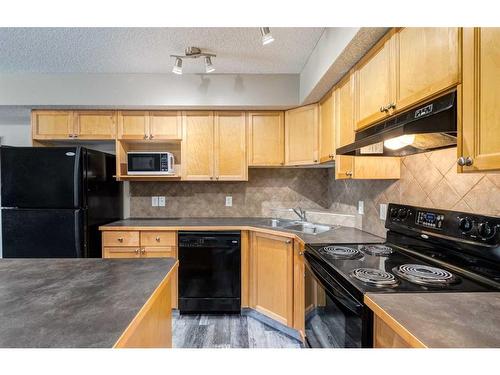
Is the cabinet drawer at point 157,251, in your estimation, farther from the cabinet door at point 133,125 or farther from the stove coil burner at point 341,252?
the stove coil burner at point 341,252

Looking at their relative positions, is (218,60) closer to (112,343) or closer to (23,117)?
(112,343)

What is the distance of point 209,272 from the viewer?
244 cm

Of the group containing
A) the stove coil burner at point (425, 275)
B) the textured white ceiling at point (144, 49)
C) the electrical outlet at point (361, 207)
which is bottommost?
the stove coil burner at point (425, 275)

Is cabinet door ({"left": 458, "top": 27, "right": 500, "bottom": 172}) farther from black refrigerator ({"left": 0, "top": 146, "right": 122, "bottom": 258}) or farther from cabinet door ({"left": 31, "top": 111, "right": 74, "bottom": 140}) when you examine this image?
cabinet door ({"left": 31, "top": 111, "right": 74, "bottom": 140})

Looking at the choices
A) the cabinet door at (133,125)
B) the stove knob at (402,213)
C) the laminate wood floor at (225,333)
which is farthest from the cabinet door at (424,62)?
the cabinet door at (133,125)

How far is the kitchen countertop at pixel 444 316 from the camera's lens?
622 millimetres

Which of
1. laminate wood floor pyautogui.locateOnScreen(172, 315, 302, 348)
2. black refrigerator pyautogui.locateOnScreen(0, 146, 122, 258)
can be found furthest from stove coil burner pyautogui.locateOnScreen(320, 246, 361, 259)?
black refrigerator pyautogui.locateOnScreen(0, 146, 122, 258)

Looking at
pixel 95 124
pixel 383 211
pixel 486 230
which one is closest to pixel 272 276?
pixel 383 211

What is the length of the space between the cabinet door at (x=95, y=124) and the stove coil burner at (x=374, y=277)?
2.68 m

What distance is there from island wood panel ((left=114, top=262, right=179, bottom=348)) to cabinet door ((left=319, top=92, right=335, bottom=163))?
163cm

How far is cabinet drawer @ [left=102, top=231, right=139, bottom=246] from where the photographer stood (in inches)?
96.4
